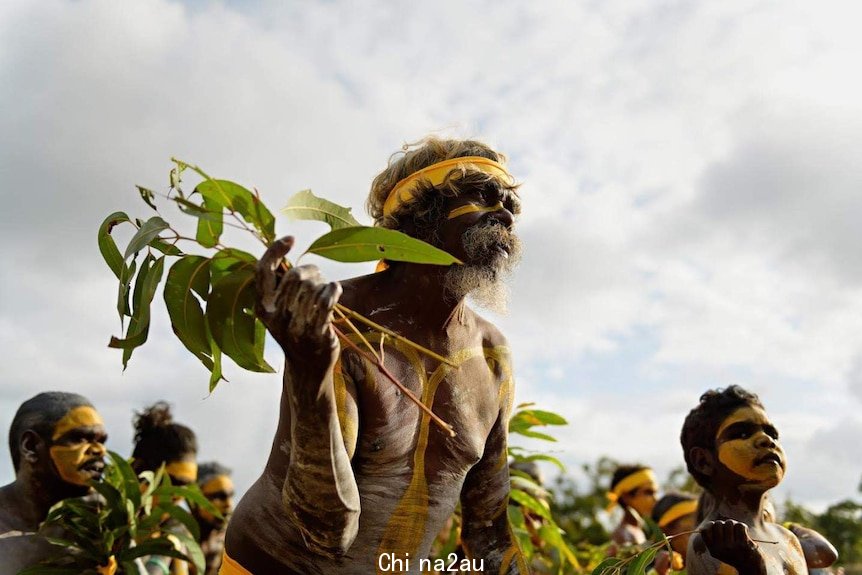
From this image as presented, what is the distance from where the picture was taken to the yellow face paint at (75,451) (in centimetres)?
382

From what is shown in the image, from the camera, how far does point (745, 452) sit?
318 centimetres

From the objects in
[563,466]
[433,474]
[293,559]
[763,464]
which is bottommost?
[293,559]

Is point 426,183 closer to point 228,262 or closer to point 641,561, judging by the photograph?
point 228,262

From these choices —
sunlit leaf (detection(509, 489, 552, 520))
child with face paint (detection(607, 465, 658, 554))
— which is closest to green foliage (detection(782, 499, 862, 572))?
child with face paint (detection(607, 465, 658, 554))

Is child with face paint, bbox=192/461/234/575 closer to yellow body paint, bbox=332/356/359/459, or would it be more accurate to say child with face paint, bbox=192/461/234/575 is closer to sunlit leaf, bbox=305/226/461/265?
yellow body paint, bbox=332/356/359/459

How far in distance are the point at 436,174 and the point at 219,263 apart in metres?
0.99

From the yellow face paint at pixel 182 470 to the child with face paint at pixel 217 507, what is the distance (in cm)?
28

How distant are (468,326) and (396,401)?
1.57 feet

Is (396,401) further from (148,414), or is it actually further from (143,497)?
(148,414)

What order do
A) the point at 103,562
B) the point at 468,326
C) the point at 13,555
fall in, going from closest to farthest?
1. the point at 468,326
2. the point at 13,555
3. the point at 103,562

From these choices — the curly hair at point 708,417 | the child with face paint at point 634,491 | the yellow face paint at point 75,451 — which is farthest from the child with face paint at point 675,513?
the yellow face paint at point 75,451

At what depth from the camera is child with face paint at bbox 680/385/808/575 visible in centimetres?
304

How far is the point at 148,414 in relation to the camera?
569 centimetres

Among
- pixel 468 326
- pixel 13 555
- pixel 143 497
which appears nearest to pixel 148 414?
pixel 143 497
